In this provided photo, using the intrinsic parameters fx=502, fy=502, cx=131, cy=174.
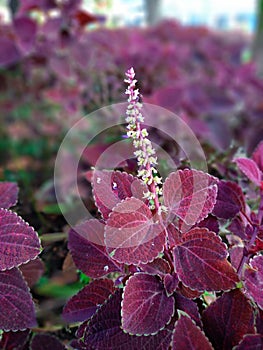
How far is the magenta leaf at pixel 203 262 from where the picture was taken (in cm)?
47

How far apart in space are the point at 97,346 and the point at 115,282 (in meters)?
0.08

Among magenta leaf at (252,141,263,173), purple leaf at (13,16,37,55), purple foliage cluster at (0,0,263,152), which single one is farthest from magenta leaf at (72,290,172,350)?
purple leaf at (13,16,37,55)

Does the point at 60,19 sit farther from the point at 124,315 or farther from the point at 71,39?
the point at 124,315

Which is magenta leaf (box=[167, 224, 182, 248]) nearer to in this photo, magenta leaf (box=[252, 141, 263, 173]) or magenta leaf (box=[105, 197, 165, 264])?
magenta leaf (box=[105, 197, 165, 264])

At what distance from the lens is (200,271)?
48 centimetres

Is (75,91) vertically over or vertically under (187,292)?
under

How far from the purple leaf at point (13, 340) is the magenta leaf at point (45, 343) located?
0.01m

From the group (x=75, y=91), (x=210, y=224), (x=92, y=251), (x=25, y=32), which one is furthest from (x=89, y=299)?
(x=75, y=91)

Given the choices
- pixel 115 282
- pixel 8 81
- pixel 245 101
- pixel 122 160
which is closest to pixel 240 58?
pixel 245 101

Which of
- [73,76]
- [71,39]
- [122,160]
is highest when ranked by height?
[122,160]

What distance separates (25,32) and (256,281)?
4.07ft

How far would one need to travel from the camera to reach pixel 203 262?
19.0 inches

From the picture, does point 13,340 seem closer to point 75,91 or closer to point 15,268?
point 15,268

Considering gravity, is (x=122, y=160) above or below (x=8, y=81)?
above
